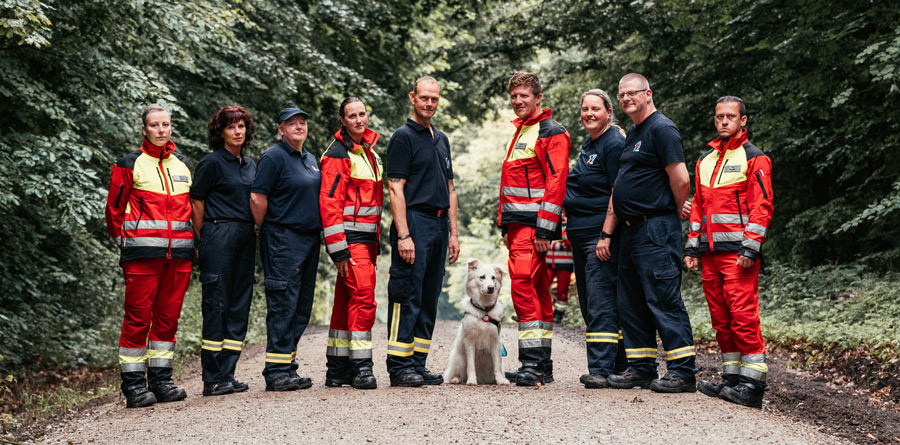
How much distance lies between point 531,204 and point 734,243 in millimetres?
1665

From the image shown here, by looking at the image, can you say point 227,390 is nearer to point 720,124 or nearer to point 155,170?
point 155,170

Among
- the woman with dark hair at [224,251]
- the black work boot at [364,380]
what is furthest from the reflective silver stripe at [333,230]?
the black work boot at [364,380]

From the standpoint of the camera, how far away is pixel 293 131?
7.02 meters

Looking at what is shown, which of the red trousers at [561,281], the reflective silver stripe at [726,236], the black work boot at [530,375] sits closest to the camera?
the reflective silver stripe at [726,236]

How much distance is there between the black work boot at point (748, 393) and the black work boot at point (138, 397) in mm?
4608

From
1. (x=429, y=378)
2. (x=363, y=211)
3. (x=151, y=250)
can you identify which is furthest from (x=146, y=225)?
(x=429, y=378)

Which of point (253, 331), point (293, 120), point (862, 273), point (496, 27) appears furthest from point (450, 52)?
point (293, 120)

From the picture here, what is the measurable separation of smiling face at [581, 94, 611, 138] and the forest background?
415cm

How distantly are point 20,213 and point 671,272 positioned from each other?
7.59 meters

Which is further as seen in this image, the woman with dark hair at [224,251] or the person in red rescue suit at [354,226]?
the woman with dark hair at [224,251]

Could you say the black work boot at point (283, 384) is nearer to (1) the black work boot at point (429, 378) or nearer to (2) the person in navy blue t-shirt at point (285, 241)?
(2) the person in navy blue t-shirt at point (285, 241)

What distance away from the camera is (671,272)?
6438mm

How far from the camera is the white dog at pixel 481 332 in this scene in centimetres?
694

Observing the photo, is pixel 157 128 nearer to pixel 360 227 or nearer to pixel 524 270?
pixel 360 227
